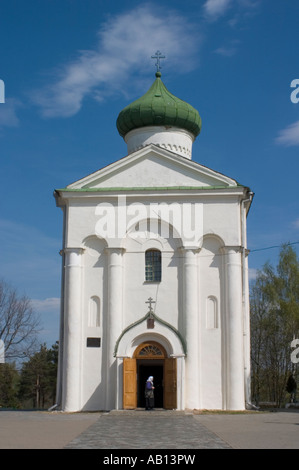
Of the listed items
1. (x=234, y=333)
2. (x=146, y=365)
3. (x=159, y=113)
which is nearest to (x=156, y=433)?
(x=234, y=333)

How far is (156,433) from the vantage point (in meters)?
13.4

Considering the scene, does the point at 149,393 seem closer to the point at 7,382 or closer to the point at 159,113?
the point at 159,113

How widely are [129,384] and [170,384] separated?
132 cm

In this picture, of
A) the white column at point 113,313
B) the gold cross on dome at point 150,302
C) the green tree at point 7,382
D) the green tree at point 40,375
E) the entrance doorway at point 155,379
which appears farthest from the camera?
the green tree at point 40,375

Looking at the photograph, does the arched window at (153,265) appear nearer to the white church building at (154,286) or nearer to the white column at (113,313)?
the white church building at (154,286)

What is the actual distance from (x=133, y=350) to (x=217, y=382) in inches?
116

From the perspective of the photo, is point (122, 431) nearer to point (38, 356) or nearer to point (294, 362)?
point (294, 362)

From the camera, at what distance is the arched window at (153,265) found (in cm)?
2225

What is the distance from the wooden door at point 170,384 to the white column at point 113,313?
1645 millimetres

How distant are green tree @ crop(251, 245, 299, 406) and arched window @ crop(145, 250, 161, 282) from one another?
1261cm

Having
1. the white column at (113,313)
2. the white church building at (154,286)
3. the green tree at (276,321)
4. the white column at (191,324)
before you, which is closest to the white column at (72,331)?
the white church building at (154,286)

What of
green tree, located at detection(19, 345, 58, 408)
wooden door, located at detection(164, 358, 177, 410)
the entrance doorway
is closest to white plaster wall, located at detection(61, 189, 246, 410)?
wooden door, located at detection(164, 358, 177, 410)

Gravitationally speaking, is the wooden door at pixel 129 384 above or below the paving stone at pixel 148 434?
above

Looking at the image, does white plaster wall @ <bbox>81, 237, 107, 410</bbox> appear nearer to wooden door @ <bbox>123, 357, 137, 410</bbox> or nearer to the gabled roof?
wooden door @ <bbox>123, 357, 137, 410</bbox>
